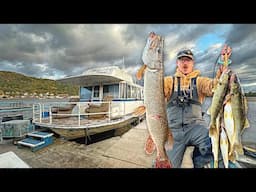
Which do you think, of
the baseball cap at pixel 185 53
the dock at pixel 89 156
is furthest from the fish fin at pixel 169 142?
the baseball cap at pixel 185 53

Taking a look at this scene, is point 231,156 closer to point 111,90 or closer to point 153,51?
point 153,51

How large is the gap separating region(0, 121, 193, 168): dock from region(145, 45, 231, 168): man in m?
0.23

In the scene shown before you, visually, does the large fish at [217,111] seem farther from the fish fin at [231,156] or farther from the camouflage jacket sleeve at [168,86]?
the camouflage jacket sleeve at [168,86]

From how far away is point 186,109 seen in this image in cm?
144

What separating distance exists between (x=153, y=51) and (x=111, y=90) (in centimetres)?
405

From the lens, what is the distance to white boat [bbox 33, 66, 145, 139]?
3359mm

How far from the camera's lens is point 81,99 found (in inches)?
231

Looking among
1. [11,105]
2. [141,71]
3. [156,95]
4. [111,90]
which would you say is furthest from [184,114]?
[11,105]

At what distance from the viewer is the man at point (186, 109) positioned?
1393 mm
